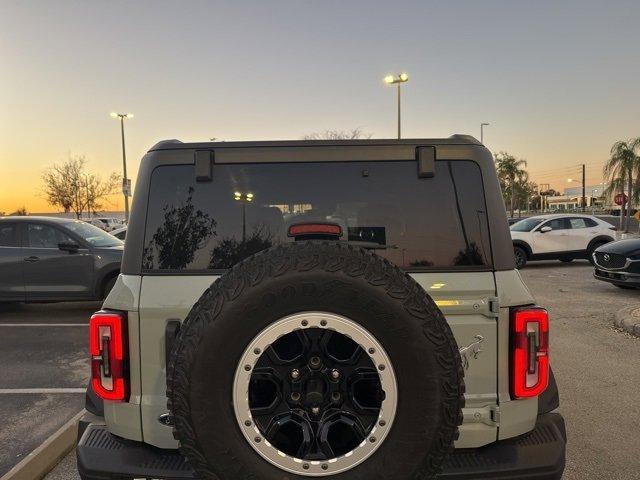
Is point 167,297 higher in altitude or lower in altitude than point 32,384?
higher

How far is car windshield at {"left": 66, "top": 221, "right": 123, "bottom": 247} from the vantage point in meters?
7.95

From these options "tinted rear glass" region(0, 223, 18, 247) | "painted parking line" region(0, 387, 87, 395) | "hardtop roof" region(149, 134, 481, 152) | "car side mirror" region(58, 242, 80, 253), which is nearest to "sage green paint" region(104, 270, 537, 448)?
"hardtop roof" region(149, 134, 481, 152)

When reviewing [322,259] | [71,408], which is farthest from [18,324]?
[322,259]

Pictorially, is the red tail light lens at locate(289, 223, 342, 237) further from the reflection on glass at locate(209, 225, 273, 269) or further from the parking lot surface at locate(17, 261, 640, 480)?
the parking lot surface at locate(17, 261, 640, 480)

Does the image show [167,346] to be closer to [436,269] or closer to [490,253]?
[436,269]

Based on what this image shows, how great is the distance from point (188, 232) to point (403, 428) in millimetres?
1212

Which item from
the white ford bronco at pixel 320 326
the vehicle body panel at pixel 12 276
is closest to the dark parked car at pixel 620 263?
the white ford bronco at pixel 320 326

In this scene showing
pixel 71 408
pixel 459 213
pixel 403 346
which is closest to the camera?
pixel 403 346

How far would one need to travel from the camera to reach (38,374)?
5121 millimetres

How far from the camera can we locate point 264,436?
1.75m

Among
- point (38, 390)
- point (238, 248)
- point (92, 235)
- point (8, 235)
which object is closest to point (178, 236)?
point (238, 248)

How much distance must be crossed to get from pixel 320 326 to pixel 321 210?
66cm

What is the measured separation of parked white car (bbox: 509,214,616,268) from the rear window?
42.1ft

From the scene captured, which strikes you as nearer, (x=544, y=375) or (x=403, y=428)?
(x=403, y=428)
